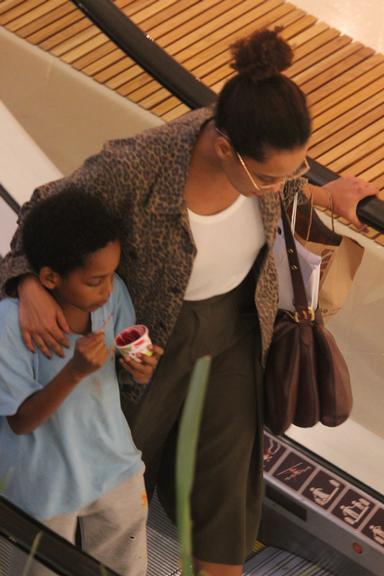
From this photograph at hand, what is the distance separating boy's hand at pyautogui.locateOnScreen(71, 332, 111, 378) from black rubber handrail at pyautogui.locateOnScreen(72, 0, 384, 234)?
41.5 inches

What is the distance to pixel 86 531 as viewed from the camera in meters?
2.50

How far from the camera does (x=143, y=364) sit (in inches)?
90.7

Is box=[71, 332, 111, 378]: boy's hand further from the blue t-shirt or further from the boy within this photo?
the blue t-shirt

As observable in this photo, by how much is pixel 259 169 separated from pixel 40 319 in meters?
0.51

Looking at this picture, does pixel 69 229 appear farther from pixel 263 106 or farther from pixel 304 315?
pixel 304 315

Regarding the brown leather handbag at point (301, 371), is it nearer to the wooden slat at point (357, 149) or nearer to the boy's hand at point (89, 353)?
the boy's hand at point (89, 353)

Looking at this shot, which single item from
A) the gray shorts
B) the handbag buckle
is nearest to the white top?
the handbag buckle

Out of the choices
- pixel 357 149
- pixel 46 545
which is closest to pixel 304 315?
pixel 46 545

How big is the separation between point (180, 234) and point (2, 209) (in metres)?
1.07

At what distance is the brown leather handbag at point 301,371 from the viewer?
8.50 ft

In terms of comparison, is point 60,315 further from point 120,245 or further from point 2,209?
point 2,209

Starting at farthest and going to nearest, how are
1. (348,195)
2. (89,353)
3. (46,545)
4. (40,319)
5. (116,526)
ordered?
(348,195)
(116,526)
(40,319)
(89,353)
(46,545)

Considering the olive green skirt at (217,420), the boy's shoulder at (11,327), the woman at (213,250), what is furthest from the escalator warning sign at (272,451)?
the boy's shoulder at (11,327)

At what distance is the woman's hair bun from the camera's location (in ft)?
7.26
